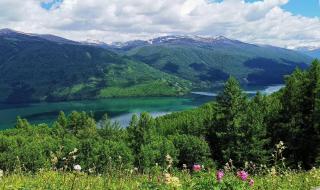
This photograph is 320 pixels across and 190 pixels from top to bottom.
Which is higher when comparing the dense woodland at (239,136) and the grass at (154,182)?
the grass at (154,182)

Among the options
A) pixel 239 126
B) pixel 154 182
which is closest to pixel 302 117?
pixel 239 126

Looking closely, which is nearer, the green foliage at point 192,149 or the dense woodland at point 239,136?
the dense woodland at point 239,136

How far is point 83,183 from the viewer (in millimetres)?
11641

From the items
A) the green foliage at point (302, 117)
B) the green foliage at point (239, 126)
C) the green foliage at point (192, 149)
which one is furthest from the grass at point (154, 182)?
the green foliage at point (192, 149)

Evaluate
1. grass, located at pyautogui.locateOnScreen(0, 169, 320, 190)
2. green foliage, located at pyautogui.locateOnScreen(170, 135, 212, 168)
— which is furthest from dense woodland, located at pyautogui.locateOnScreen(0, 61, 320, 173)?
grass, located at pyautogui.locateOnScreen(0, 169, 320, 190)

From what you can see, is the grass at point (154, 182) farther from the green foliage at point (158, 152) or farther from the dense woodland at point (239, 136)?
the green foliage at point (158, 152)

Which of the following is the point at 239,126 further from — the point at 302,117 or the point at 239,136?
the point at 302,117

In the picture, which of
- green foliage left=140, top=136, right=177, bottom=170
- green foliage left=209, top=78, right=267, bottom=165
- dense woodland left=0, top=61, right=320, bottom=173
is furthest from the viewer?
green foliage left=140, top=136, right=177, bottom=170

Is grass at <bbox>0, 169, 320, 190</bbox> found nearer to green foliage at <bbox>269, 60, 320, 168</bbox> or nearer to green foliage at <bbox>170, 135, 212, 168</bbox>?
green foliage at <bbox>269, 60, 320, 168</bbox>

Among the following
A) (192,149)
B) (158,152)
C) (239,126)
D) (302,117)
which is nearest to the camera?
(302,117)

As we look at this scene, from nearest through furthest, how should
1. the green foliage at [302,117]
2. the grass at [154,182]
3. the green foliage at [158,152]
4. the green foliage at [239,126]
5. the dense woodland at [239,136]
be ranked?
the grass at [154,182] < the green foliage at [302,117] < the dense woodland at [239,136] < the green foliage at [239,126] < the green foliage at [158,152]

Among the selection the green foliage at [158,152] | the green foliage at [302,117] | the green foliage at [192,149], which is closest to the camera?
the green foliage at [302,117]

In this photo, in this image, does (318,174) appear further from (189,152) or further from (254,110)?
(189,152)

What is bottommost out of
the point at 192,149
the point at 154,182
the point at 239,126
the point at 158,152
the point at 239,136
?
the point at 158,152
